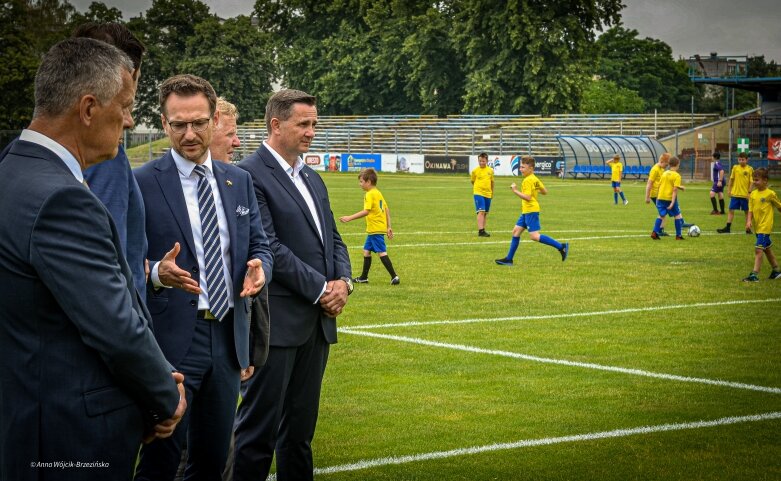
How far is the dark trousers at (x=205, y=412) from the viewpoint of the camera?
4.91 meters

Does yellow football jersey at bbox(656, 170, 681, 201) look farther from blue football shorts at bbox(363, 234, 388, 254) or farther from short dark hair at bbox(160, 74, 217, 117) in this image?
short dark hair at bbox(160, 74, 217, 117)

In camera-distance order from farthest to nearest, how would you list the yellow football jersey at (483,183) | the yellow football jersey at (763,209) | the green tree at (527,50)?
the green tree at (527,50) → the yellow football jersey at (483,183) → the yellow football jersey at (763,209)

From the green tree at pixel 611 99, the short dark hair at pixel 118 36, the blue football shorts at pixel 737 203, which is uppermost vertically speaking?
the green tree at pixel 611 99

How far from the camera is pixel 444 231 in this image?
27422 mm

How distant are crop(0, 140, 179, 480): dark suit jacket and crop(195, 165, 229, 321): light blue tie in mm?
1539

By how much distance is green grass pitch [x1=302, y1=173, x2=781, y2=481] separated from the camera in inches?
290

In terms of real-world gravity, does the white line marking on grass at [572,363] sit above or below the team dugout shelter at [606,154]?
below

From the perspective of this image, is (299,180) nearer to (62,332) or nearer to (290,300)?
(290,300)

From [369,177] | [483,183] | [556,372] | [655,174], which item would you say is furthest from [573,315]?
[655,174]

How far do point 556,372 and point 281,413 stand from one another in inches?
190

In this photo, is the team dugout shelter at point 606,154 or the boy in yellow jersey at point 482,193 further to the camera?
the team dugout shelter at point 606,154

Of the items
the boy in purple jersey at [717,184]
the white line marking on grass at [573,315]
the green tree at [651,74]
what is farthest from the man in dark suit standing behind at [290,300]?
the green tree at [651,74]

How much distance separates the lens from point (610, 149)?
62.2 m

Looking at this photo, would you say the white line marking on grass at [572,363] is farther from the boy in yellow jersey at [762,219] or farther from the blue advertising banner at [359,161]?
the blue advertising banner at [359,161]
